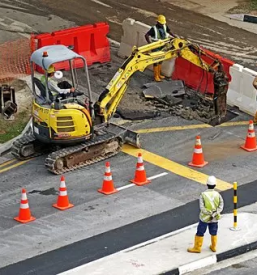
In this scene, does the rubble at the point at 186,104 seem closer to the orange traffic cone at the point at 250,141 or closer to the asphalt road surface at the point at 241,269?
the orange traffic cone at the point at 250,141

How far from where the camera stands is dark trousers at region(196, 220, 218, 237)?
17.8 m

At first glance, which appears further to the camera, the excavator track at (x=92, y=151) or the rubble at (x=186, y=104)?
the rubble at (x=186, y=104)

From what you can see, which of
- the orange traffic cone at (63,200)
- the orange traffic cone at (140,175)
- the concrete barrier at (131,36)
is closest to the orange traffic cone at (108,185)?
the orange traffic cone at (140,175)

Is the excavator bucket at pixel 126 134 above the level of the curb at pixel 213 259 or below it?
above

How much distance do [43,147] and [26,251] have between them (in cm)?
460

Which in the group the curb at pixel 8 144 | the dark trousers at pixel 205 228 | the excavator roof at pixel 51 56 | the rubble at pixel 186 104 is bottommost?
the curb at pixel 8 144

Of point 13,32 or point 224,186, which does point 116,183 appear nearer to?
point 224,186

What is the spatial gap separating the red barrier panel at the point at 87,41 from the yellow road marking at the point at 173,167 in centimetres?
562

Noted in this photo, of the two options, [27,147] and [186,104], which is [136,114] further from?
[27,147]

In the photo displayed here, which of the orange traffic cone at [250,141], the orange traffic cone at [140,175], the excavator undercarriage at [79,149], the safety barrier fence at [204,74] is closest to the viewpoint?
the orange traffic cone at [140,175]

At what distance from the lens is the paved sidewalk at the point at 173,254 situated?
17.6 metres

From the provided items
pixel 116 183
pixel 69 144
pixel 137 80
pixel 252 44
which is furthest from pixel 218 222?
pixel 252 44

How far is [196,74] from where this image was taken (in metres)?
26.4

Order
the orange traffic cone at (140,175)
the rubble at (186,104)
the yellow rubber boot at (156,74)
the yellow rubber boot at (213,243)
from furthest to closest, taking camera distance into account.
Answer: the yellow rubber boot at (156,74) → the rubble at (186,104) → the orange traffic cone at (140,175) → the yellow rubber boot at (213,243)
